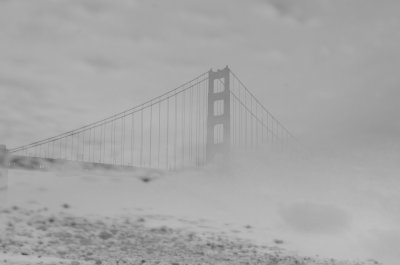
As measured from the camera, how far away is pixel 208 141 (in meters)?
34.1

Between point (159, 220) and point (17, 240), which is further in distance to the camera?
point (159, 220)

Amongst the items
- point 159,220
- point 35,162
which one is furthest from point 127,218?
point 35,162

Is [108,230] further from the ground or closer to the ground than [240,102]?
closer to the ground

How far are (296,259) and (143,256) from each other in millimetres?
2390

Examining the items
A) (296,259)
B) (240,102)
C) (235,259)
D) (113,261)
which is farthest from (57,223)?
(240,102)

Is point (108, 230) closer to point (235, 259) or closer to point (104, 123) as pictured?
point (235, 259)

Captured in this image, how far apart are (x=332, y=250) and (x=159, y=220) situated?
3.08 m

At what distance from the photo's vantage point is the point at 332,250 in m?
9.23

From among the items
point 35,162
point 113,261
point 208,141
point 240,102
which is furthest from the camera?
point 240,102

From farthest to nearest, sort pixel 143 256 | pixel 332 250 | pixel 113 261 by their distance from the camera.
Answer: pixel 332 250
pixel 143 256
pixel 113 261

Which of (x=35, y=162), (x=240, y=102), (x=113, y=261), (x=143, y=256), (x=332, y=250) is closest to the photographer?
(x=113, y=261)

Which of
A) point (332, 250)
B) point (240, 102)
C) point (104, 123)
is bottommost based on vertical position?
point (332, 250)

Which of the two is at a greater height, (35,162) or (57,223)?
(35,162)

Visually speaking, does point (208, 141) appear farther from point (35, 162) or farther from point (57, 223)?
point (57, 223)
